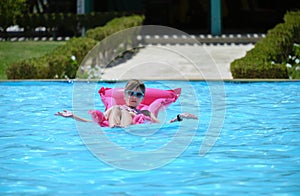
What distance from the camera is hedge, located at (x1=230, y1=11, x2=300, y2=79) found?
12070 mm

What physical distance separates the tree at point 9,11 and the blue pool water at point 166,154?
9.22m

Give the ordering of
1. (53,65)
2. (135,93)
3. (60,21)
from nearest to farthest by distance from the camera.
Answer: (135,93) → (53,65) → (60,21)

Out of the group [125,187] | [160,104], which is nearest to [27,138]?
[160,104]

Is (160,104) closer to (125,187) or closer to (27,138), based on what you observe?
(27,138)

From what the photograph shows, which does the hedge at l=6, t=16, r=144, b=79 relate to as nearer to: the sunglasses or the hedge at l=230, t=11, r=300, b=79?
the hedge at l=230, t=11, r=300, b=79

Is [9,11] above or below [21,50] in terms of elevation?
above

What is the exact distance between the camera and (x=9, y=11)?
64.9 ft

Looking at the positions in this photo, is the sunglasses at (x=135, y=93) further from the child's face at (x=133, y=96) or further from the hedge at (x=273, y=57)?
the hedge at (x=273, y=57)

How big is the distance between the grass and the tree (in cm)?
69

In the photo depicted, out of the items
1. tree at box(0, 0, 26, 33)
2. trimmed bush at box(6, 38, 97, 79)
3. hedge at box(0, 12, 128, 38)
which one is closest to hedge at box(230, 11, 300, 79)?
trimmed bush at box(6, 38, 97, 79)

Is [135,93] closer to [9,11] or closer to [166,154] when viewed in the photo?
[166,154]

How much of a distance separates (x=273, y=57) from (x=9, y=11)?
29.7 feet

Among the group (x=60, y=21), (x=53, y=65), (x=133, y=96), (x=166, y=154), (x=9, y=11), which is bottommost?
(x=166, y=154)

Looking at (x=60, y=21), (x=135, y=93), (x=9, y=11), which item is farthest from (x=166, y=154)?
(x=60, y=21)
